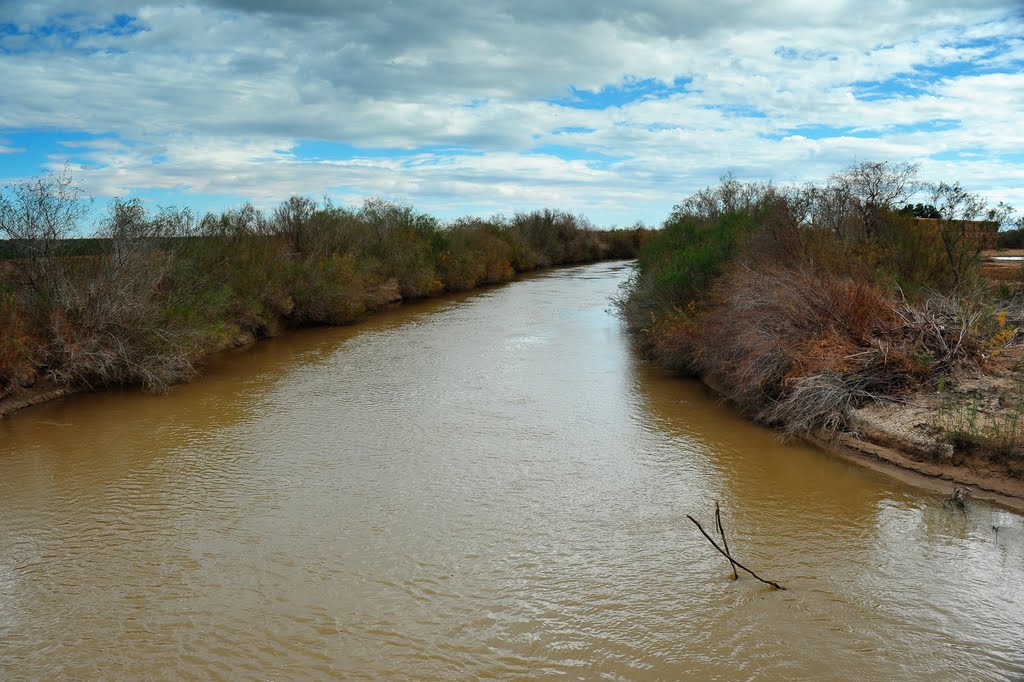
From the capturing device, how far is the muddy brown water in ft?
19.4

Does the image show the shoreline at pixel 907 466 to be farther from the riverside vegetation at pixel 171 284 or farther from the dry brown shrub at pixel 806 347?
the riverside vegetation at pixel 171 284

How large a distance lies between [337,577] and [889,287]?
1071cm

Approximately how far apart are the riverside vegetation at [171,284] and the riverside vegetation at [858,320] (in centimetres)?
1079

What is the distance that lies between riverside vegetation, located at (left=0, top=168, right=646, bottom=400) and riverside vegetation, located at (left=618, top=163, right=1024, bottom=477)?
35.4ft

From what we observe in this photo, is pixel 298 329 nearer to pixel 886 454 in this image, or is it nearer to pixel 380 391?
pixel 380 391

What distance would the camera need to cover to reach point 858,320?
38.3 feet

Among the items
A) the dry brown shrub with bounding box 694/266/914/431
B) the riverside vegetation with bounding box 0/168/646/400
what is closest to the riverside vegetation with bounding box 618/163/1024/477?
the dry brown shrub with bounding box 694/266/914/431

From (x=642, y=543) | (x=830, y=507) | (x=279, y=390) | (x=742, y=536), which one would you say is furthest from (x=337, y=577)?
(x=279, y=390)

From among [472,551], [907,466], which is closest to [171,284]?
[472,551]

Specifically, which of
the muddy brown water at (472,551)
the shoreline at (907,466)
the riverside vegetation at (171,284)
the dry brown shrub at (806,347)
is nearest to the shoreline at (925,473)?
the shoreline at (907,466)

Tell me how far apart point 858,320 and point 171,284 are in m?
14.7

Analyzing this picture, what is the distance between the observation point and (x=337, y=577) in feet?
23.4

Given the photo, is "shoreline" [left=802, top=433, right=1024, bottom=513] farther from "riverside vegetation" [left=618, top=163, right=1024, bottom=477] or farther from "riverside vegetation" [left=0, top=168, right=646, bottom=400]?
"riverside vegetation" [left=0, top=168, right=646, bottom=400]

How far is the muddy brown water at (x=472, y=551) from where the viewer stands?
5.90 meters
